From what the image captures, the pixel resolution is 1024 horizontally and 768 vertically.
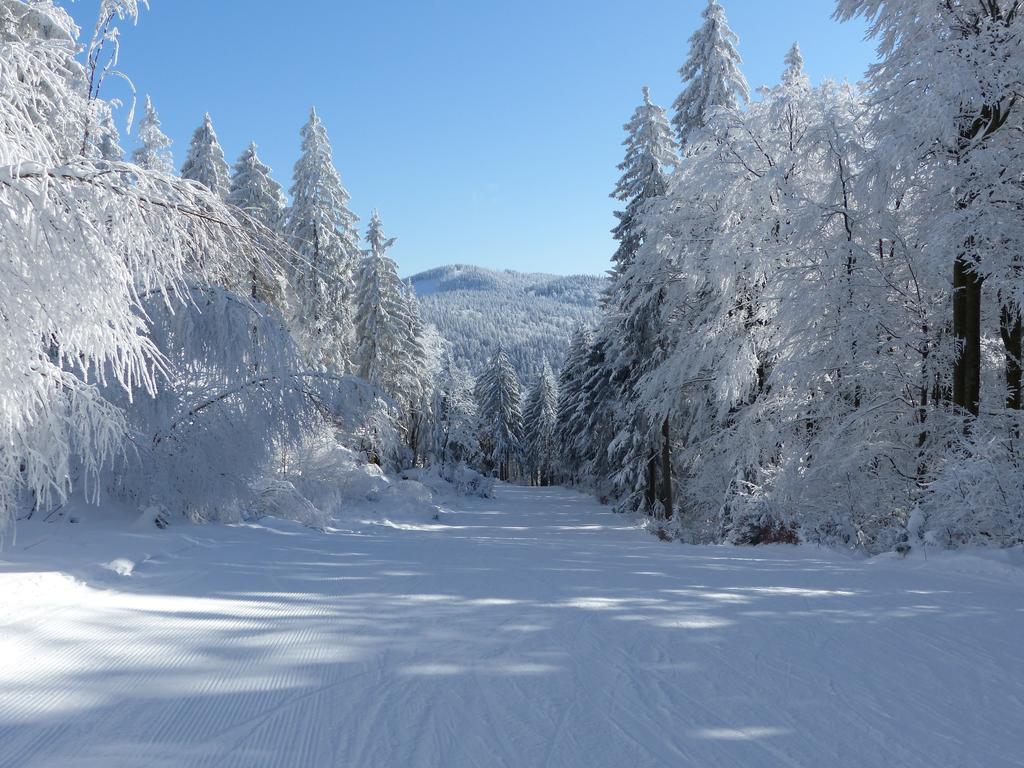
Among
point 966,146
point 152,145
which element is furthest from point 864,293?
point 152,145

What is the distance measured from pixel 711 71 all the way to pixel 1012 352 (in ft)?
40.9

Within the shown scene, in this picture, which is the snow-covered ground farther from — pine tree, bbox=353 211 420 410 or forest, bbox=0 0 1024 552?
pine tree, bbox=353 211 420 410

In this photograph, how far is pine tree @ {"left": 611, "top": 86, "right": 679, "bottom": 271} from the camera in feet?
66.1

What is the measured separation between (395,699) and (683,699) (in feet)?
4.53

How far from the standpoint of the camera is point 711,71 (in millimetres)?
17234

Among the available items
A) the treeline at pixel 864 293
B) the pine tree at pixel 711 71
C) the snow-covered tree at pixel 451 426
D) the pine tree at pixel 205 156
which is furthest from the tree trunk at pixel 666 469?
the snow-covered tree at pixel 451 426

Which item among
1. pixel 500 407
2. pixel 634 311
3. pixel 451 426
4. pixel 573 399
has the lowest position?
pixel 451 426

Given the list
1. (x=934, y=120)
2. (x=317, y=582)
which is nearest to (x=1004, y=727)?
(x=317, y=582)

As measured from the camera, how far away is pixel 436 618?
13.4 ft

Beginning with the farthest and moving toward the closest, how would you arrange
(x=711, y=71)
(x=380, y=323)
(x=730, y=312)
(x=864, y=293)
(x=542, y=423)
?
(x=542, y=423)
(x=380, y=323)
(x=711, y=71)
(x=730, y=312)
(x=864, y=293)

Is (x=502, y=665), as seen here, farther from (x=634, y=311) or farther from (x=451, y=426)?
(x=451, y=426)

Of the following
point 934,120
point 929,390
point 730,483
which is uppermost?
point 934,120

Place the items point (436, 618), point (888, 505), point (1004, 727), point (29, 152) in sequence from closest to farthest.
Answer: point (1004, 727)
point (29, 152)
point (436, 618)
point (888, 505)

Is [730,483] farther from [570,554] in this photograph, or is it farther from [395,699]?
[395,699]
